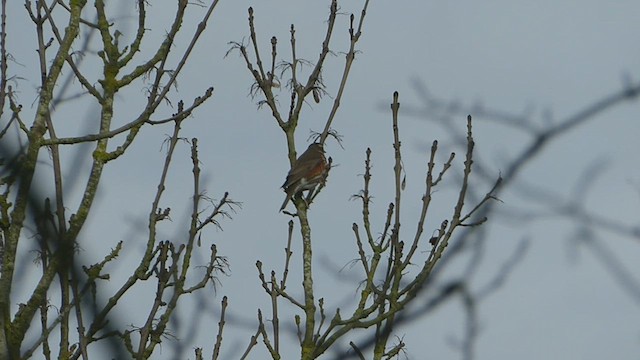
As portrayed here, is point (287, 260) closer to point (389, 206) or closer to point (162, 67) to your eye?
point (389, 206)

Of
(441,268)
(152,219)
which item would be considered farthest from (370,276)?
(441,268)

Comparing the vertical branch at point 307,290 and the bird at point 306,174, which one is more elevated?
the bird at point 306,174

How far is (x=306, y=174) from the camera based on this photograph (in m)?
10.1

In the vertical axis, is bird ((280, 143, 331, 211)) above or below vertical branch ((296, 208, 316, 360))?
above

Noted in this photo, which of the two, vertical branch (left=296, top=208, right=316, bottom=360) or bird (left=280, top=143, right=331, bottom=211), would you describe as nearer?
vertical branch (left=296, top=208, right=316, bottom=360)

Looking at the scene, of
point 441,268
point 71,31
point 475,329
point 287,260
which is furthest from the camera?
point 287,260

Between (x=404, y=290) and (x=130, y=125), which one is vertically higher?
(x=404, y=290)

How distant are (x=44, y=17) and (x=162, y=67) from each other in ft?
3.07

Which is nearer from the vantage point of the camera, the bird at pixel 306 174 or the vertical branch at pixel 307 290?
the vertical branch at pixel 307 290

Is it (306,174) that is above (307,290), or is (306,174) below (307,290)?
above

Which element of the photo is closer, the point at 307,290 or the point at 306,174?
the point at 307,290

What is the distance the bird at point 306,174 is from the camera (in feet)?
30.7

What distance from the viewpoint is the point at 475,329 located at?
5.34 meters

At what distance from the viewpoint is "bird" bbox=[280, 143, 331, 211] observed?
9.36 meters
